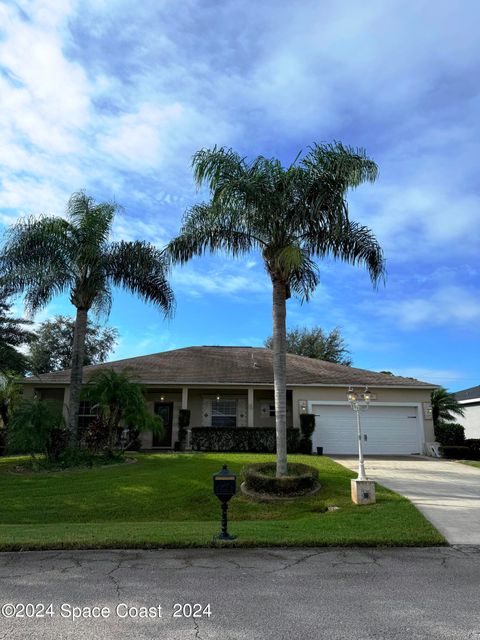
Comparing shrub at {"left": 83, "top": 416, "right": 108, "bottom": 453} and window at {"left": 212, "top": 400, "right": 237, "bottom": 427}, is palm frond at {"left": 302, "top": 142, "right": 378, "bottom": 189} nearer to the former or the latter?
shrub at {"left": 83, "top": 416, "right": 108, "bottom": 453}

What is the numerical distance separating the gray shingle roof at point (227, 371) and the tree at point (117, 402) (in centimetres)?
286

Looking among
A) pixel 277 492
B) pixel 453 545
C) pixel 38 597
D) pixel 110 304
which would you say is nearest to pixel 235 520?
pixel 277 492

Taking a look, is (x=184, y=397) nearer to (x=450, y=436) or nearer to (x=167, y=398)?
(x=167, y=398)

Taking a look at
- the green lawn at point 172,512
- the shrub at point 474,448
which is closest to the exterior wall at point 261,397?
the shrub at point 474,448

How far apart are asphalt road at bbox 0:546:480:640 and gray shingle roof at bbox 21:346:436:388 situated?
13082 millimetres

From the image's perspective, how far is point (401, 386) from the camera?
20047 millimetres

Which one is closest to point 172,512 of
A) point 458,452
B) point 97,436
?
point 97,436

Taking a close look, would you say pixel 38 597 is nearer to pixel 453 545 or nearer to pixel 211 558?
pixel 211 558

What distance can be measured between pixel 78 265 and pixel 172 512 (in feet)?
29.3

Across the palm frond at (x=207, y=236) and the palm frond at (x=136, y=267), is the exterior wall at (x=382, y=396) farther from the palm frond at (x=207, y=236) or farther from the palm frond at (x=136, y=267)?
the palm frond at (x=207, y=236)

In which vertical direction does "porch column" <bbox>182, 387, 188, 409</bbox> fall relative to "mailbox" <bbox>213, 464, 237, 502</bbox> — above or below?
above

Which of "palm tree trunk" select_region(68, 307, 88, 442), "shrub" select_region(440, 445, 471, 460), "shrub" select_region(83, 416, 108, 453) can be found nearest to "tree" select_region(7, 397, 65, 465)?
"palm tree trunk" select_region(68, 307, 88, 442)

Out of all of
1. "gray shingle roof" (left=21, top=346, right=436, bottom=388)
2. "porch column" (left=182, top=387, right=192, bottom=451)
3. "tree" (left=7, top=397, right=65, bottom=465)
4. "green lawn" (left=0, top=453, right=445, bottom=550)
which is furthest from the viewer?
"gray shingle roof" (left=21, top=346, right=436, bottom=388)

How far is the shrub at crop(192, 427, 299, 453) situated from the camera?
1881 centimetres
